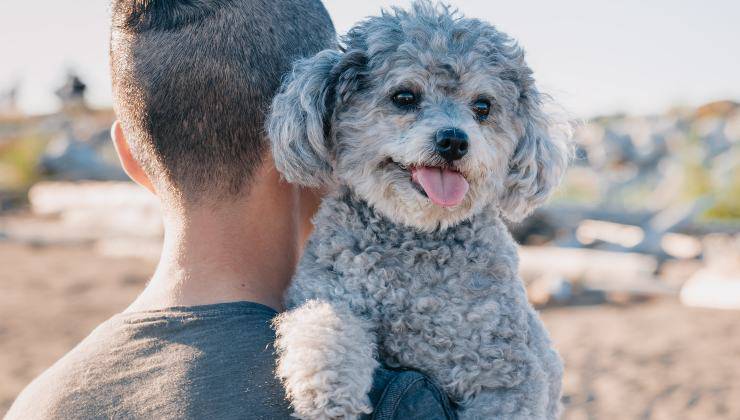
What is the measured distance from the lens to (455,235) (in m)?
2.26

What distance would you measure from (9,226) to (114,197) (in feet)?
6.32

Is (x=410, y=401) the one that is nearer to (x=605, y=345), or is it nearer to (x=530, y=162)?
(x=530, y=162)

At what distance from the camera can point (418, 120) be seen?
2.27 m

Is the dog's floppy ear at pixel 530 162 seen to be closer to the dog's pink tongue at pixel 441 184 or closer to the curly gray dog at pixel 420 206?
the curly gray dog at pixel 420 206

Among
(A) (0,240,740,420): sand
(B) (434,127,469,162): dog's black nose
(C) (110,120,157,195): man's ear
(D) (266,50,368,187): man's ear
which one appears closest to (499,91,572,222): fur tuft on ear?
(B) (434,127,469,162): dog's black nose

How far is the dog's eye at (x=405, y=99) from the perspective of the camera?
231 centimetres

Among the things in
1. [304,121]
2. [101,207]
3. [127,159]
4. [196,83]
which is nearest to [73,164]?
[101,207]

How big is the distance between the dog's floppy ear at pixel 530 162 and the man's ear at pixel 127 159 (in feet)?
3.64

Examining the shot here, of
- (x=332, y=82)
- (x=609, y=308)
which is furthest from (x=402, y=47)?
(x=609, y=308)

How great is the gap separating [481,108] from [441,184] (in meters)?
0.30

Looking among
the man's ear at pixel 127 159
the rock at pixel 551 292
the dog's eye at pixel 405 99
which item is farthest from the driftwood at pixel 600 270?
the man's ear at pixel 127 159

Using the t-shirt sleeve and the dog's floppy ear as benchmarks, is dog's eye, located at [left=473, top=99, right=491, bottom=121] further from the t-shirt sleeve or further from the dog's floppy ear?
the t-shirt sleeve

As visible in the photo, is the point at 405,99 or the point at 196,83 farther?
the point at 405,99

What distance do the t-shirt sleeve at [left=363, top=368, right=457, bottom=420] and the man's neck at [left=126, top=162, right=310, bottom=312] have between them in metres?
0.48
